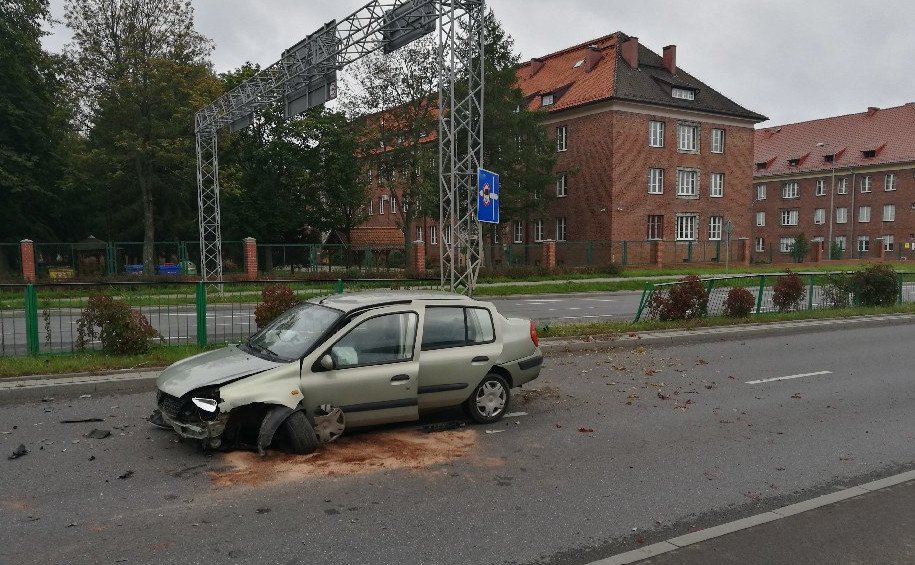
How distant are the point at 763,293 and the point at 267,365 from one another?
14.4 m

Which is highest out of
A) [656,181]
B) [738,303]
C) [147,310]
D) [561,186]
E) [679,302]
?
[656,181]

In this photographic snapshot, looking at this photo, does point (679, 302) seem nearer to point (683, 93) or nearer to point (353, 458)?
point (353, 458)

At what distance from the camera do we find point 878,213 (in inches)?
2534

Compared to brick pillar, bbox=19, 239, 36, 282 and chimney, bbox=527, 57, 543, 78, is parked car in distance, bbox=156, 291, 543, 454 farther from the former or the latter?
chimney, bbox=527, 57, 543, 78

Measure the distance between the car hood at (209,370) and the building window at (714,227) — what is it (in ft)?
148

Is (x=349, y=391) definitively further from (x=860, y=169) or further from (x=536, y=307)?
(x=860, y=169)

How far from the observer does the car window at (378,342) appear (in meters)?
6.53

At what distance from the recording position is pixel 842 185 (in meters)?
66.5

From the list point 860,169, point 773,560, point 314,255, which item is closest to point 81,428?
point 773,560

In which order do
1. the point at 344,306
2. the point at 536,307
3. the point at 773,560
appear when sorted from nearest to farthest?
1. the point at 773,560
2. the point at 344,306
3. the point at 536,307

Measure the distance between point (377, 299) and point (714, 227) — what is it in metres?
45.0

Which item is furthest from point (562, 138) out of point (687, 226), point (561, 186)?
A: point (687, 226)

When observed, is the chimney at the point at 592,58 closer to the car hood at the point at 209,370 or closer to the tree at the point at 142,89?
the tree at the point at 142,89

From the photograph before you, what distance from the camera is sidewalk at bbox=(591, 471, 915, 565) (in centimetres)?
428
